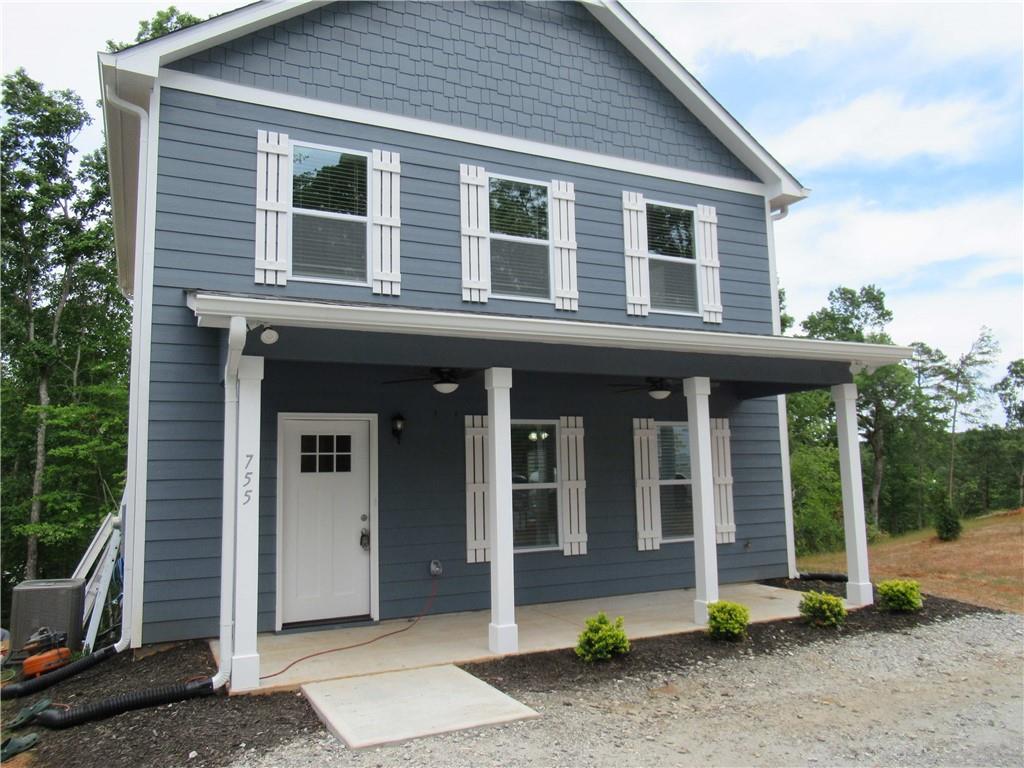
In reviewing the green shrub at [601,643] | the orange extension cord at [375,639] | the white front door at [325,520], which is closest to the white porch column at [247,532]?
the orange extension cord at [375,639]

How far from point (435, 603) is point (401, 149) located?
4448mm

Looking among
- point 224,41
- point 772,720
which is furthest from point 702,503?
point 224,41

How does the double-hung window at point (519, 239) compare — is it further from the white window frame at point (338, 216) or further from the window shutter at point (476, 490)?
the window shutter at point (476, 490)

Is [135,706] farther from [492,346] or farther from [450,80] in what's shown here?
[450,80]

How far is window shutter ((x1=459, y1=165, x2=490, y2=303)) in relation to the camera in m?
7.05

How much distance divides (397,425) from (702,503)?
2.94 meters

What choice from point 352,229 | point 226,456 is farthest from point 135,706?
point 352,229

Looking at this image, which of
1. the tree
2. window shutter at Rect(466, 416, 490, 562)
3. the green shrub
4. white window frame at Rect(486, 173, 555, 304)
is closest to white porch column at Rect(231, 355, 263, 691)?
the green shrub

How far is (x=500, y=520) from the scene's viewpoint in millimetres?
5617

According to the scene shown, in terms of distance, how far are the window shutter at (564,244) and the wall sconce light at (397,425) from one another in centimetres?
204

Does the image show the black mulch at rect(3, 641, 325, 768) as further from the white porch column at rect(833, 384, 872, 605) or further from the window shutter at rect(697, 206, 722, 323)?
the window shutter at rect(697, 206, 722, 323)

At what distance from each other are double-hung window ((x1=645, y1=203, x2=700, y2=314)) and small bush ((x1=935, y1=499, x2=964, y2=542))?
7.05 meters

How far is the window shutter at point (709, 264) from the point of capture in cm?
834

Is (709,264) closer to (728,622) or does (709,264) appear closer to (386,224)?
(386,224)
